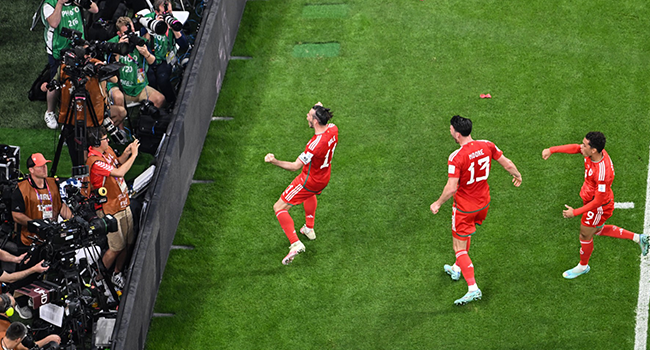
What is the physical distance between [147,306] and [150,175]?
5.19 feet

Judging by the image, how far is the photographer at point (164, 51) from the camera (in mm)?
10914

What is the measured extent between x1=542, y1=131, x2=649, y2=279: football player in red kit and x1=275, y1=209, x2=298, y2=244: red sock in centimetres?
291

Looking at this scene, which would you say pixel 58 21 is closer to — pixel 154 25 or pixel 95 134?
pixel 154 25

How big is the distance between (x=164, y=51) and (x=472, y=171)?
205 inches

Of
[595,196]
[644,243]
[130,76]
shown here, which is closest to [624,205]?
[644,243]

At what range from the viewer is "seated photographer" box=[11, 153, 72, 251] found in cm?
870

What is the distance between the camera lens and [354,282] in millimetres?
8938

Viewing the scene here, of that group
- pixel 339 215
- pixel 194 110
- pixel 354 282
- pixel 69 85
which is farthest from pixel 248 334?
pixel 69 85

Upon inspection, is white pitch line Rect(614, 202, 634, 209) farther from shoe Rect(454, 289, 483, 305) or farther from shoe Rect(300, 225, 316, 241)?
shoe Rect(300, 225, 316, 241)

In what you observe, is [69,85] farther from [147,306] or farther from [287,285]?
[287,285]

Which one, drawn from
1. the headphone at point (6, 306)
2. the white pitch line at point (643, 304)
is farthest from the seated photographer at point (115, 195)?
the white pitch line at point (643, 304)

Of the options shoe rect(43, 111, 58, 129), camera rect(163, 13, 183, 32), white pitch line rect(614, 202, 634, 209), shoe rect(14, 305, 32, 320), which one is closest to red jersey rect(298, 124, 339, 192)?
shoe rect(14, 305, 32, 320)

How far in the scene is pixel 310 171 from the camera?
8578 millimetres

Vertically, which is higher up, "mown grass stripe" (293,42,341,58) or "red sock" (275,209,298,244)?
"mown grass stripe" (293,42,341,58)
